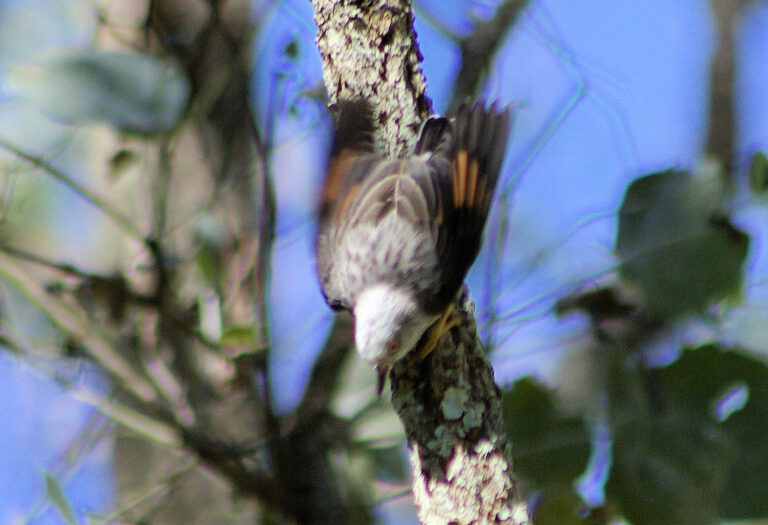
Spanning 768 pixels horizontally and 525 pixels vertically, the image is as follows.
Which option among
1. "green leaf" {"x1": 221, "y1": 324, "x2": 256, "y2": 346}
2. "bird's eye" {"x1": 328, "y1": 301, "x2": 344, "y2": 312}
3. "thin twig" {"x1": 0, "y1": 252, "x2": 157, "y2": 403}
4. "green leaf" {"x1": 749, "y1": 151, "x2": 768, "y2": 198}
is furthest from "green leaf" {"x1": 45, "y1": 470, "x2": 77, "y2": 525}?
"green leaf" {"x1": 749, "y1": 151, "x2": 768, "y2": 198}

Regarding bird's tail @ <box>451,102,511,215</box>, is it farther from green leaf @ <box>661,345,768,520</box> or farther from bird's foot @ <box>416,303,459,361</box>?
green leaf @ <box>661,345,768,520</box>

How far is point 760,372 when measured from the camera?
5.94 feet

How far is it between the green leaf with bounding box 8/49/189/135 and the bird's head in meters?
0.96

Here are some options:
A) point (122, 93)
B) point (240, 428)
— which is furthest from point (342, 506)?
point (122, 93)

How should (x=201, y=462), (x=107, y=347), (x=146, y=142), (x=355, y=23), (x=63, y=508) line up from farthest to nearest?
(x=146, y=142), (x=107, y=347), (x=201, y=462), (x=63, y=508), (x=355, y=23)

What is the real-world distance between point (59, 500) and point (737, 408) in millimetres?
1635

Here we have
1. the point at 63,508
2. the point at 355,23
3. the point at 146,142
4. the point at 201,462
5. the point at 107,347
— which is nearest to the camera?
the point at 355,23

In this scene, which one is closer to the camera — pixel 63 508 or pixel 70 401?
pixel 63 508

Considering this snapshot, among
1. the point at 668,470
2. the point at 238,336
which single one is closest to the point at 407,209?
the point at 238,336

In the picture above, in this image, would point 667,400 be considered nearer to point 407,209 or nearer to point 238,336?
point 407,209

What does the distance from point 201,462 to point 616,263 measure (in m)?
1.17

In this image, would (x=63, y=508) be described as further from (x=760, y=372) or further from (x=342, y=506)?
(x=760, y=372)

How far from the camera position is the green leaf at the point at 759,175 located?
5.99 feet

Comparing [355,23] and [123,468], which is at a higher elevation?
[355,23]
